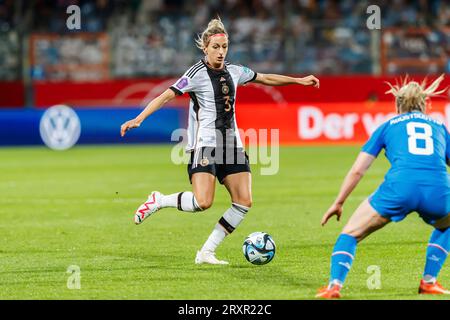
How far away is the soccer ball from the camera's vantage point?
9797 mm

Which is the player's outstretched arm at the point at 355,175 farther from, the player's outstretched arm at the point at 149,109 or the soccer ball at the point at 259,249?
the player's outstretched arm at the point at 149,109

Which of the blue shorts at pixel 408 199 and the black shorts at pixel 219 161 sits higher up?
the black shorts at pixel 219 161

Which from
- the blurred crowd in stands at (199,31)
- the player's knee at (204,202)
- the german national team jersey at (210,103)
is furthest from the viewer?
the blurred crowd in stands at (199,31)

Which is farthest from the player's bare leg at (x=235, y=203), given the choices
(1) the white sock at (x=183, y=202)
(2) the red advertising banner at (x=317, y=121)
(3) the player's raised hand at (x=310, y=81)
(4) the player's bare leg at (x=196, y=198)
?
(2) the red advertising banner at (x=317, y=121)

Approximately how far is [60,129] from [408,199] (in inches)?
884

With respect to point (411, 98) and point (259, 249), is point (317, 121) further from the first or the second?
point (411, 98)

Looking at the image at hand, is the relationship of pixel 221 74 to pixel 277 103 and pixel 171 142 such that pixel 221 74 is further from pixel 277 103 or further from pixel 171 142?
pixel 277 103

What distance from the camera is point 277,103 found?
3203cm

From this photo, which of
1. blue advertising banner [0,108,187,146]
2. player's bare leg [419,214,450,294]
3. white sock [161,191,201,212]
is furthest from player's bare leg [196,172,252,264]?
blue advertising banner [0,108,187,146]

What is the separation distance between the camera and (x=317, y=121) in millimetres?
27875

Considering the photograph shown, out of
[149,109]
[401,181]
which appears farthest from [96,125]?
[401,181]

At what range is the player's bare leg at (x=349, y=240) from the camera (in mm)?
7605

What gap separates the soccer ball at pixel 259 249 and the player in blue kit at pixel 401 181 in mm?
2047

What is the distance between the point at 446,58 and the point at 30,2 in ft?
43.2
